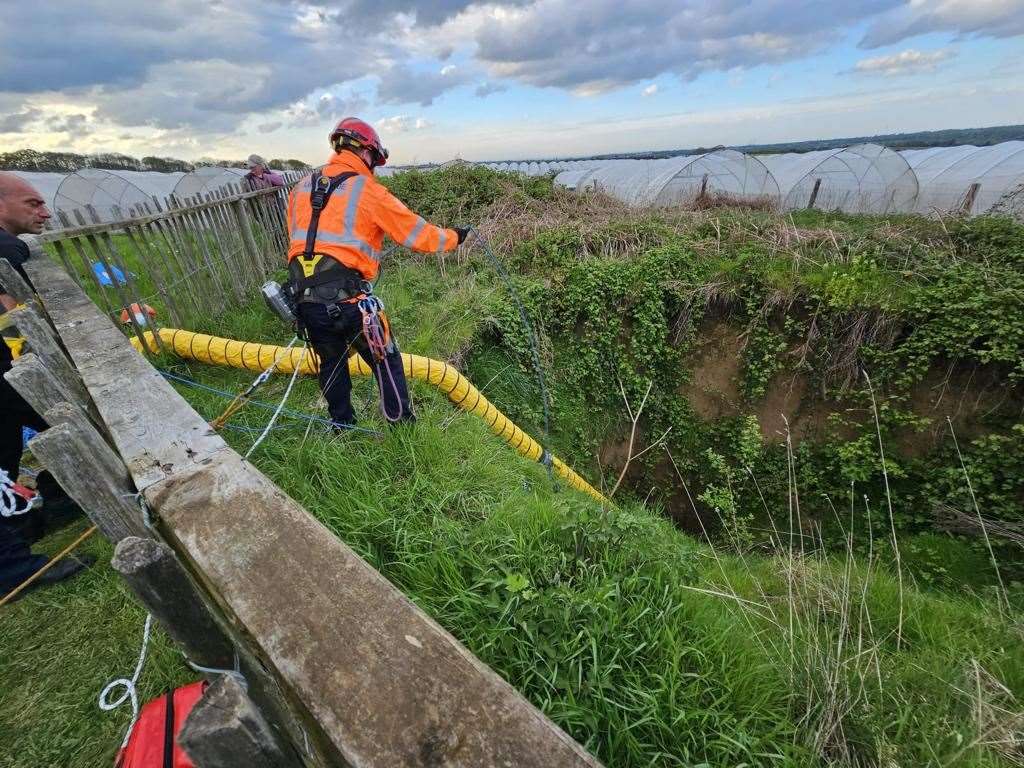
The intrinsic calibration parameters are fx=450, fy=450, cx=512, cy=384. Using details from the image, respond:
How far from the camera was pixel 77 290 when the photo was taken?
346 cm

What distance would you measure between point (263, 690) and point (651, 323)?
584 centimetres

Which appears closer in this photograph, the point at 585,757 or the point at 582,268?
the point at 585,757

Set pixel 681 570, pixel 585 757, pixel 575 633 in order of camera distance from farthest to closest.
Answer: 1. pixel 681 570
2. pixel 575 633
3. pixel 585 757

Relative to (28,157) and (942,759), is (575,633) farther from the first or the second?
(28,157)

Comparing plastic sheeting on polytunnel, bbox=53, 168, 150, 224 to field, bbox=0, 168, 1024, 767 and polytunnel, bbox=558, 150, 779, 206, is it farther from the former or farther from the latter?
polytunnel, bbox=558, 150, 779, 206

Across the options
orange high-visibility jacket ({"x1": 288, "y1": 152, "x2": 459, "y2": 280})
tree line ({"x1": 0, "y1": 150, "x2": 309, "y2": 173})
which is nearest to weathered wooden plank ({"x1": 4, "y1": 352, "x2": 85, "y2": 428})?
orange high-visibility jacket ({"x1": 288, "y1": 152, "x2": 459, "y2": 280})

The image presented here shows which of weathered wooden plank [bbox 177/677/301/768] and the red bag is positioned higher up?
weathered wooden plank [bbox 177/677/301/768]

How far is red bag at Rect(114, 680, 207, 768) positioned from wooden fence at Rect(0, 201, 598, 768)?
21 centimetres

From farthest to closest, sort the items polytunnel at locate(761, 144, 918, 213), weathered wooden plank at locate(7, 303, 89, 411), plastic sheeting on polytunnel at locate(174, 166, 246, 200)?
plastic sheeting on polytunnel at locate(174, 166, 246, 200), polytunnel at locate(761, 144, 918, 213), weathered wooden plank at locate(7, 303, 89, 411)

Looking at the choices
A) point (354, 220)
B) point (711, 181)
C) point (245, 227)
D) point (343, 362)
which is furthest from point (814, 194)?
point (343, 362)

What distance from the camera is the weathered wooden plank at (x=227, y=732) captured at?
0.59 meters

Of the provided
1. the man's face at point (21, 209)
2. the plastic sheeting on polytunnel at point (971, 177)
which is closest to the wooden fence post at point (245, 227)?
the man's face at point (21, 209)

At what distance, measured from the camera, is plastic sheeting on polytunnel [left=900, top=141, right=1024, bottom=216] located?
11.9 m

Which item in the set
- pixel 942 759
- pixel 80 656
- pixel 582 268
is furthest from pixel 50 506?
pixel 582 268
